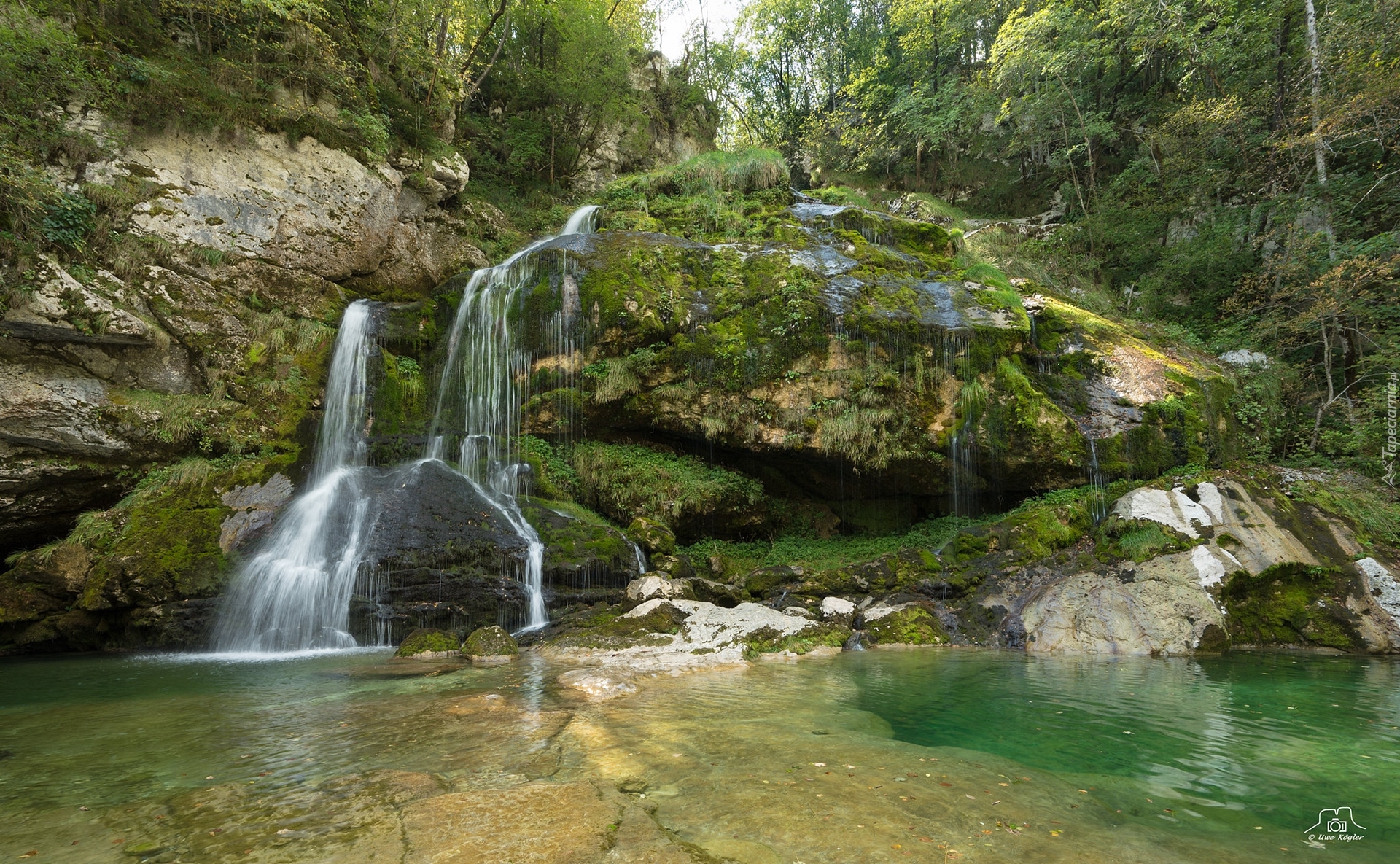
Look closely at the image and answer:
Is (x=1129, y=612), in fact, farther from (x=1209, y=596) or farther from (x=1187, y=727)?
(x=1187, y=727)

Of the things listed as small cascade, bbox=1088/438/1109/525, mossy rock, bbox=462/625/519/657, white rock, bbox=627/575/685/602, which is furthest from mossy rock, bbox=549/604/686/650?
small cascade, bbox=1088/438/1109/525

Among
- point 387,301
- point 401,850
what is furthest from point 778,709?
point 387,301

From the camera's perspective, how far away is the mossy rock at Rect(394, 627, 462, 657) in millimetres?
7645

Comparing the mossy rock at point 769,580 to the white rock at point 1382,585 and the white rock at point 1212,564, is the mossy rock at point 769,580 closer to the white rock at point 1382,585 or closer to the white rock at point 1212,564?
the white rock at point 1212,564

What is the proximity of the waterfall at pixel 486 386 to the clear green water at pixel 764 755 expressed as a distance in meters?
4.96

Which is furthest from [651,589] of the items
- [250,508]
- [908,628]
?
[250,508]

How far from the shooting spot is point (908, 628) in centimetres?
885

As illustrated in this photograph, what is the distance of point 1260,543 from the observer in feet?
28.7

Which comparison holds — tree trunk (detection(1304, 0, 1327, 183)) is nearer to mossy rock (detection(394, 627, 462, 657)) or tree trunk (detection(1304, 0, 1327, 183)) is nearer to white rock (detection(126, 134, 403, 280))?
mossy rock (detection(394, 627, 462, 657))

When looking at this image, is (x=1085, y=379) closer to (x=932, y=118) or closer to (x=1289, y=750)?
(x=1289, y=750)

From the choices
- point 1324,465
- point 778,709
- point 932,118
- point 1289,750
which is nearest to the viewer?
point 1289,750

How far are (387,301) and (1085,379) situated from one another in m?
15.0

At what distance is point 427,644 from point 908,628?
6789 millimetres

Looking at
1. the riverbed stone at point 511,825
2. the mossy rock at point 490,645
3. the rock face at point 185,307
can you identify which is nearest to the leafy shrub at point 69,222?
the rock face at point 185,307
